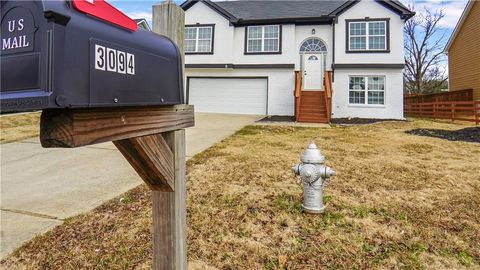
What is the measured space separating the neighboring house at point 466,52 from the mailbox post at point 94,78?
20826mm

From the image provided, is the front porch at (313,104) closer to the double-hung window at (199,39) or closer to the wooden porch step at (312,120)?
the wooden porch step at (312,120)

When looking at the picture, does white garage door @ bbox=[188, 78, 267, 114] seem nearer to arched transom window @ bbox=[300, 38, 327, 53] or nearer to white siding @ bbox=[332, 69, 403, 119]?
arched transom window @ bbox=[300, 38, 327, 53]

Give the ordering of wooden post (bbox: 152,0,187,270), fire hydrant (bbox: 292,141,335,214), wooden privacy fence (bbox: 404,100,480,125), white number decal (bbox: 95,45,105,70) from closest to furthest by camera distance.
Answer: white number decal (bbox: 95,45,105,70) < wooden post (bbox: 152,0,187,270) < fire hydrant (bbox: 292,141,335,214) < wooden privacy fence (bbox: 404,100,480,125)

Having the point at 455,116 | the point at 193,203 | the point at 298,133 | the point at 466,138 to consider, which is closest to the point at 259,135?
the point at 298,133

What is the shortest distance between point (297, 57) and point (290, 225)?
13.2m

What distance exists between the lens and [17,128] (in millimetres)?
9609

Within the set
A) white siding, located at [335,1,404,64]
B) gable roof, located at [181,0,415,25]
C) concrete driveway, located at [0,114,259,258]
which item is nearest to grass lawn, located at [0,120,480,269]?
concrete driveway, located at [0,114,259,258]

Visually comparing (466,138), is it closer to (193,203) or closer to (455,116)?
(455,116)

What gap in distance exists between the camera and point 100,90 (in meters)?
0.84

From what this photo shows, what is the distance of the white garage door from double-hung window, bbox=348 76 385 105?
4.27m

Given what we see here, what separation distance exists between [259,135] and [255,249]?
6031mm

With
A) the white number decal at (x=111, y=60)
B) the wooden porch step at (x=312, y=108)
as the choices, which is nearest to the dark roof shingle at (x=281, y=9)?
the wooden porch step at (x=312, y=108)

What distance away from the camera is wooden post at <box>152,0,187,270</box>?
4.46 feet

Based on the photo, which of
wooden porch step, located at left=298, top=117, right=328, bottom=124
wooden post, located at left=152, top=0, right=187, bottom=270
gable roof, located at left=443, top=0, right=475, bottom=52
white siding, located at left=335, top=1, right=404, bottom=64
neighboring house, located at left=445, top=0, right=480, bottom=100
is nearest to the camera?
wooden post, located at left=152, top=0, right=187, bottom=270
